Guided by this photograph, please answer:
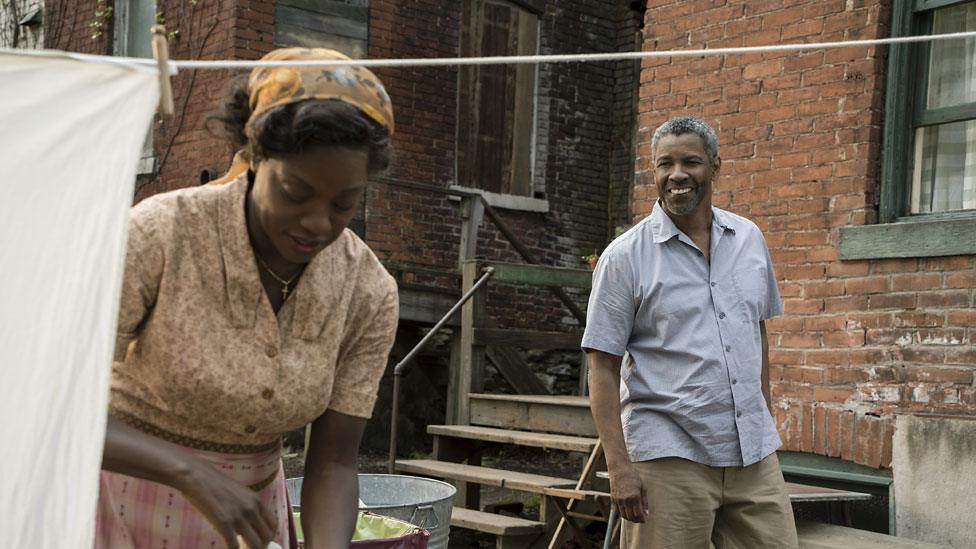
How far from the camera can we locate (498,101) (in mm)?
11352

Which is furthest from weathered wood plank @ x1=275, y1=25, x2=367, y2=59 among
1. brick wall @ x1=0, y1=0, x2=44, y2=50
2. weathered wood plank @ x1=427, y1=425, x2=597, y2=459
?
weathered wood plank @ x1=427, y1=425, x2=597, y2=459

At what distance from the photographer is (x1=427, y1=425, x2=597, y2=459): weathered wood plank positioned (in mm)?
6922

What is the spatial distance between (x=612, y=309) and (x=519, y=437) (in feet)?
12.1

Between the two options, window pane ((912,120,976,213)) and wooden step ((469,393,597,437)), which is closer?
window pane ((912,120,976,213))

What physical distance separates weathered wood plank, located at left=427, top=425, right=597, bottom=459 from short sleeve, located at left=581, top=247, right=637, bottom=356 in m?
3.00

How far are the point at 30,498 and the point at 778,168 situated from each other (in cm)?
495

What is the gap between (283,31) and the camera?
32.7 ft

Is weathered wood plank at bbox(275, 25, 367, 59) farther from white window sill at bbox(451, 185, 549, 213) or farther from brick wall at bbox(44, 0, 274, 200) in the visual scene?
white window sill at bbox(451, 185, 549, 213)

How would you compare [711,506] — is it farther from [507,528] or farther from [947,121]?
[507,528]

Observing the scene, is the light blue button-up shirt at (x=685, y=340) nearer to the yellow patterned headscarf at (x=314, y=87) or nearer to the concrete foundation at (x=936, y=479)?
the concrete foundation at (x=936, y=479)

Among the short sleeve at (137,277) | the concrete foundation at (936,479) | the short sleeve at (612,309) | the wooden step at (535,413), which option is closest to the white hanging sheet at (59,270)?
the short sleeve at (137,277)

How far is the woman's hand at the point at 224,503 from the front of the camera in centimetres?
192

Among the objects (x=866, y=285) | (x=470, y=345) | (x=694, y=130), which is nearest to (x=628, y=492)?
(x=694, y=130)

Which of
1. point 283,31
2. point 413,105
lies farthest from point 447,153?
point 283,31
